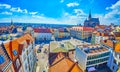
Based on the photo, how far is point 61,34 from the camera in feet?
215

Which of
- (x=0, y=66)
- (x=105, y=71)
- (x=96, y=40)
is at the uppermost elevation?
(x=0, y=66)

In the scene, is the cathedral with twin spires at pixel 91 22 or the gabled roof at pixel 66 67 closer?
the gabled roof at pixel 66 67

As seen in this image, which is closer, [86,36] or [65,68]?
[65,68]

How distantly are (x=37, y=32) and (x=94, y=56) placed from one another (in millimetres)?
40193

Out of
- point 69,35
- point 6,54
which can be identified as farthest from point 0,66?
point 69,35

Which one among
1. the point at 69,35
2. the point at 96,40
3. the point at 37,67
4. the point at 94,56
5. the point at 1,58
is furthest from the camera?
the point at 69,35

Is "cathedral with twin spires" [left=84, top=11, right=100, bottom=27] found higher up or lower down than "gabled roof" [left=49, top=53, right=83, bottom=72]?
higher up

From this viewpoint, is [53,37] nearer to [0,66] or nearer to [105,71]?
[105,71]

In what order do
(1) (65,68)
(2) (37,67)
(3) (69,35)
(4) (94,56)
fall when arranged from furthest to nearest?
(3) (69,35)
(2) (37,67)
(4) (94,56)
(1) (65,68)

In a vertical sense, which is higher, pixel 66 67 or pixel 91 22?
pixel 91 22

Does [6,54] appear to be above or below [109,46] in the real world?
above

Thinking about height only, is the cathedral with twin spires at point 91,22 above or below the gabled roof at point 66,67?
above

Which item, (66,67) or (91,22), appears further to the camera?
(91,22)

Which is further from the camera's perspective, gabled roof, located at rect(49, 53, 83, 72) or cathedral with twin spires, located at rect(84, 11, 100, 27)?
cathedral with twin spires, located at rect(84, 11, 100, 27)
